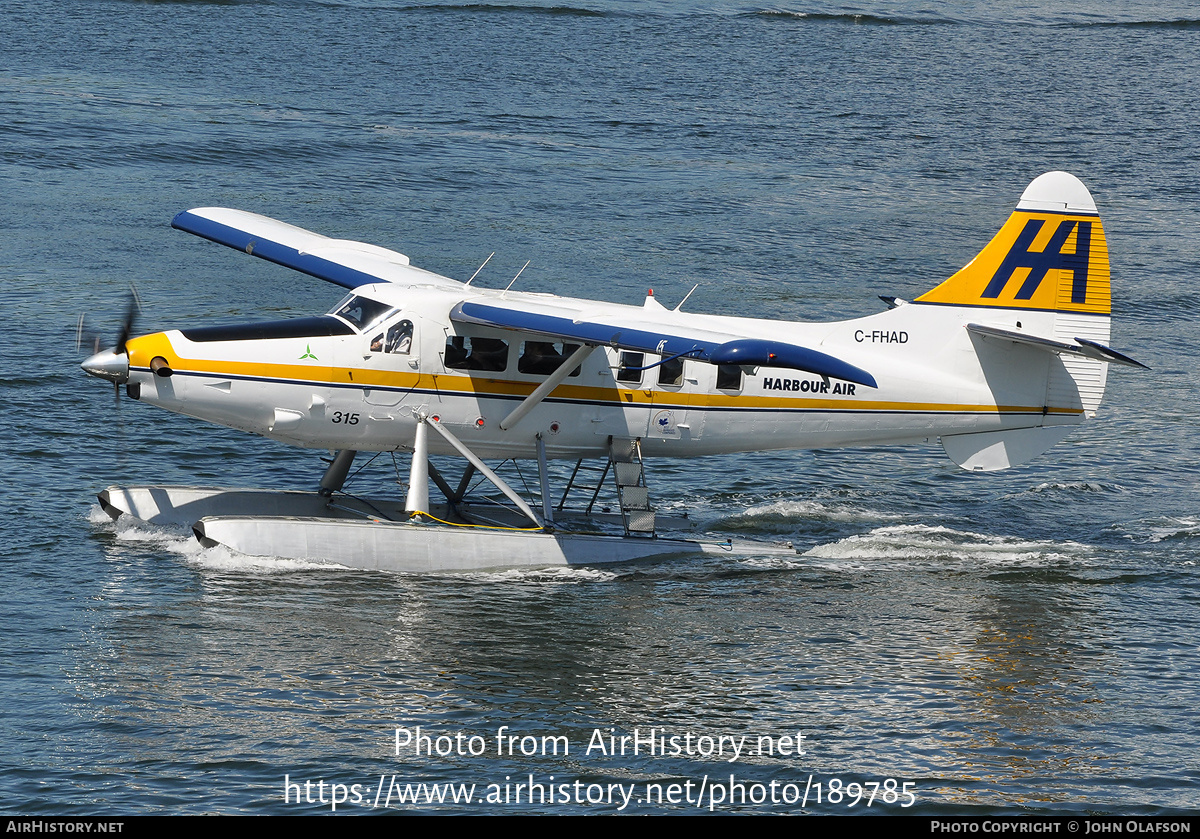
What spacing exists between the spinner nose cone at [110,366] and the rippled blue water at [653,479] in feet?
7.68

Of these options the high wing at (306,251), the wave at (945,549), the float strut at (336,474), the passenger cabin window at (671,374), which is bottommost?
the wave at (945,549)

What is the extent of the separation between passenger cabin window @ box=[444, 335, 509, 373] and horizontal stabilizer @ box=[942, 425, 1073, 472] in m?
5.91

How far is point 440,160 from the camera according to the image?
1533 inches

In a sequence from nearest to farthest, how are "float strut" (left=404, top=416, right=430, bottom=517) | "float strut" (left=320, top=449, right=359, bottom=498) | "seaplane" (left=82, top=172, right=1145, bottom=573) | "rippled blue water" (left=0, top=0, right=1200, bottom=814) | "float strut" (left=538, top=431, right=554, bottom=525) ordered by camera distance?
1. "rippled blue water" (left=0, top=0, right=1200, bottom=814)
2. "seaplane" (left=82, top=172, right=1145, bottom=573)
3. "float strut" (left=404, top=416, right=430, bottom=517)
4. "float strut" (left=538, top=431, right=554, bottom=525)
5. "float strut" (left=320, top=449, right=359, bottom=498)

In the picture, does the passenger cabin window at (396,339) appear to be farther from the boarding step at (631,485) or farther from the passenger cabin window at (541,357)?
the boarding step at (631,485)

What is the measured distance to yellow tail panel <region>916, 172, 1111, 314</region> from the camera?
1788 centimetres

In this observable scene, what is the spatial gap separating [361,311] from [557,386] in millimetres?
2444

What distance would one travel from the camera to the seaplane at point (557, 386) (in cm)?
1560

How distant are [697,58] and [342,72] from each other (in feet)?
44.4

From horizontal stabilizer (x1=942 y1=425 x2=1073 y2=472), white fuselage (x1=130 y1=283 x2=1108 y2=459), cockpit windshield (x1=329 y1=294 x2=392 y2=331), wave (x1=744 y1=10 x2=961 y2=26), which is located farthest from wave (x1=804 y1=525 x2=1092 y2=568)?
wave (x1=744 y1=10 x2=961 y2=26)

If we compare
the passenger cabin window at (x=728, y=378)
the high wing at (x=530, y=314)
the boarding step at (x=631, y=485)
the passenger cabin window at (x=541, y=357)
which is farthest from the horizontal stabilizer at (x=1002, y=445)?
the passenger cabin window at (x=541, y=357)

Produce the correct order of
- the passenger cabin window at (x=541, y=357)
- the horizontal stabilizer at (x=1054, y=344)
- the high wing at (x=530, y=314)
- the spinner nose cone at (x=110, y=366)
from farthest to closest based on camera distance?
the horizontal stabilizer at (x=1054, y=344) < the passenger cabin window at (x=541, y=357) < the spinner nose cone at (x=110, y=366) < the high wing at (x=530, y=314)

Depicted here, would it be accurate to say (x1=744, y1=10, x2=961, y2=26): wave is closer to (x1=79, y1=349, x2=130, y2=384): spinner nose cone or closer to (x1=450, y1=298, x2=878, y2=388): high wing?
(x1=450, y1=298, x2=878, y2=388): high wing
